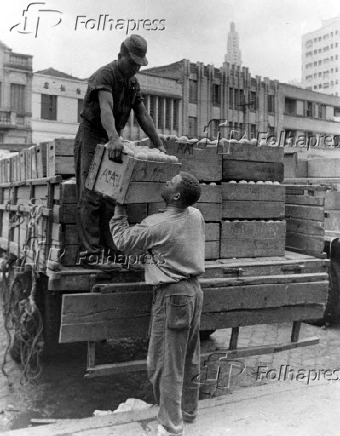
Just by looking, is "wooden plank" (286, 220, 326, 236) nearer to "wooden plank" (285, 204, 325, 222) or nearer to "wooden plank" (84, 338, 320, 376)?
"wooden plank" (285, 204, 325, 222)

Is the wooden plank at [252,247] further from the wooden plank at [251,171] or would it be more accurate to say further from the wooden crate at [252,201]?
the wooden plank at [251,171]

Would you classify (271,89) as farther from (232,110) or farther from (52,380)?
(52,380)

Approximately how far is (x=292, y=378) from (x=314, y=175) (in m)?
4.83

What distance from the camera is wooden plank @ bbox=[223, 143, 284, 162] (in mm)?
4574

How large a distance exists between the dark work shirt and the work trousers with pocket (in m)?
1.42

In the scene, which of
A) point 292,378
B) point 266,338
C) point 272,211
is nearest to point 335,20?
point 272,211

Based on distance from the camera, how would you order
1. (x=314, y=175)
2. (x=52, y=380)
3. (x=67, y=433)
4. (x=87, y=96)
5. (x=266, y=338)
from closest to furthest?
(x=67, y=433) → (x=87, y=96) → (x=52, y=380) → (x=266, y=338) → (x=314, y=175)

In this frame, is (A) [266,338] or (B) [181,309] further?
(A) [266,338]

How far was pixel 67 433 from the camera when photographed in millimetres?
3686

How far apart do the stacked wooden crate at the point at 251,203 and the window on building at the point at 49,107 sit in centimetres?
2541

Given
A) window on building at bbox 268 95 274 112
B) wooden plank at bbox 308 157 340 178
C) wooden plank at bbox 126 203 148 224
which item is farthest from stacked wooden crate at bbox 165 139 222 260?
window on building at bbox 268 95 274 112

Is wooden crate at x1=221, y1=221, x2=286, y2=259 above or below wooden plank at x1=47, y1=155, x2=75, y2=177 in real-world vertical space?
below

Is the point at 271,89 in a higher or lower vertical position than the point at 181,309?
higher

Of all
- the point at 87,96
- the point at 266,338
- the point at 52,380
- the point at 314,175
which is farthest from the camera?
the point at 314,175
